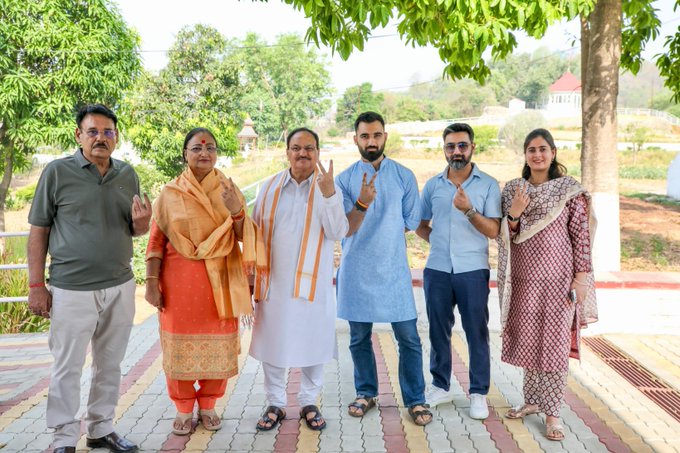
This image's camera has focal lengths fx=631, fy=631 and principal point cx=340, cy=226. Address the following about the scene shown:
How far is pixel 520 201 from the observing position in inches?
135

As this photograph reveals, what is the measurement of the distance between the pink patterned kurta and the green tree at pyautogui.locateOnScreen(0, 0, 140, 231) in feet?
31.2

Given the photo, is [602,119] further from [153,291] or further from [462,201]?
[153,291]

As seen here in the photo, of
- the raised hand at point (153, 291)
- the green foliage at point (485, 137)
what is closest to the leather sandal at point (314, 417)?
the raised hand at point (153, 291)

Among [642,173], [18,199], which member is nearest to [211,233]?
[642,173]

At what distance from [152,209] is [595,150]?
14.2 ft

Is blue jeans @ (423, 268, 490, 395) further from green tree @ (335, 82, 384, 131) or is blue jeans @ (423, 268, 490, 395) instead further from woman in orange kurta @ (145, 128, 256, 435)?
green tree @ (335, 82, 384, 131)

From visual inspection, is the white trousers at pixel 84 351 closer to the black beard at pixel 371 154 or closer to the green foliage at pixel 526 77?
the black beard at pixel 371 154

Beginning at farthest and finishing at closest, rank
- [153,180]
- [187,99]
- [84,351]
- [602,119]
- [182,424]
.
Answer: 1. [153,180]
2. [187,99]
3. [602,119]
4. [182,424]
5. [84,351]

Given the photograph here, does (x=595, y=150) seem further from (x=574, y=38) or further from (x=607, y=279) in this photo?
(x=574, y=38)

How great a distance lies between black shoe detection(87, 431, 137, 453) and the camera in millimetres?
3268

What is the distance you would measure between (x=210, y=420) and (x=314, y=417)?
59cm

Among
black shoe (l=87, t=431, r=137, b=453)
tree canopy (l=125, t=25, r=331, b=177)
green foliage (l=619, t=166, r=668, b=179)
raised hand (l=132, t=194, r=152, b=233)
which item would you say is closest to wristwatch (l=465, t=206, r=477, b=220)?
raised hand (l=132, t=194, r=152, b=233)

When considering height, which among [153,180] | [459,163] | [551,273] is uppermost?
[153,180]

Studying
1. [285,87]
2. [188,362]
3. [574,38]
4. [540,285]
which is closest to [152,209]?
[188,362]
